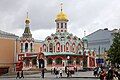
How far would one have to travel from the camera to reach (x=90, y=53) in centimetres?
8538

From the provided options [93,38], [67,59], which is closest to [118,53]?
[67,59]

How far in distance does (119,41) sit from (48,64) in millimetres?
38676

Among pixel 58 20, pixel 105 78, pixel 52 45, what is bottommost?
pixel 105 78

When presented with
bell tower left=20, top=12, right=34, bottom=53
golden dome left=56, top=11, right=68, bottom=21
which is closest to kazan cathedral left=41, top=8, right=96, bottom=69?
golden dome left=56, top=11, right=68, bottom=21

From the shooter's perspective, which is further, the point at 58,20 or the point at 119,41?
the point at 58,20

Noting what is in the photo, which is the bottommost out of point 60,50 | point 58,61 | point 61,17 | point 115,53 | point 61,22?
point 115,53

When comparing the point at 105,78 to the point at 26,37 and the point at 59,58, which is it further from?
the point at 26,37

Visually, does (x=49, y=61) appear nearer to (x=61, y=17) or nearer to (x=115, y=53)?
(x=61, y=17)

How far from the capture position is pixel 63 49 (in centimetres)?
7750

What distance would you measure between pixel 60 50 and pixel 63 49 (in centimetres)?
70

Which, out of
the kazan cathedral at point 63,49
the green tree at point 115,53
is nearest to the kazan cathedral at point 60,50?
the kazan cathedral at point 63,49

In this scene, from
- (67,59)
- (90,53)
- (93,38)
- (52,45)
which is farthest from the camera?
(93,38)

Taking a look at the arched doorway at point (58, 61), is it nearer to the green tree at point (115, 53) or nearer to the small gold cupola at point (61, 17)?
the small gold cupola at point (61, 17)

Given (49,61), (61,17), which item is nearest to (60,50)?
(49,61)
